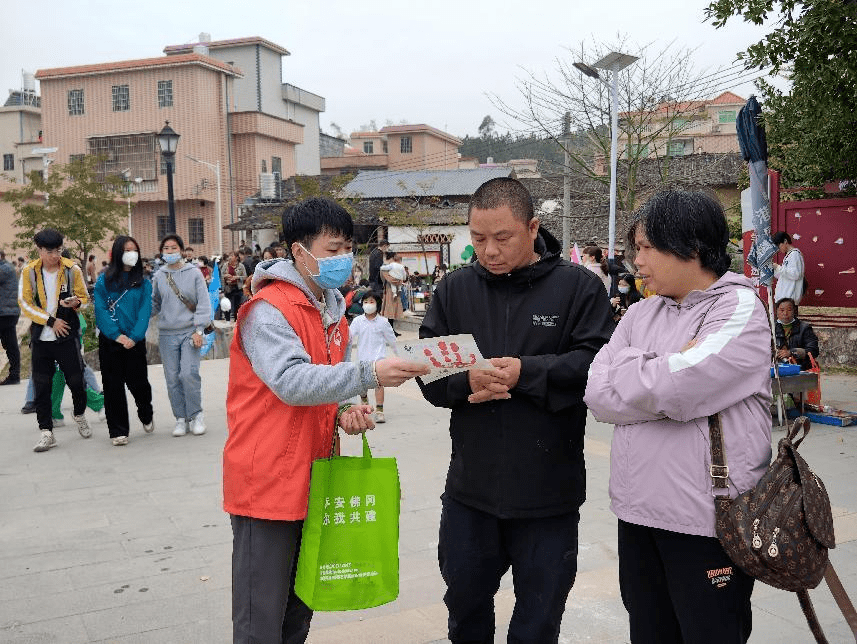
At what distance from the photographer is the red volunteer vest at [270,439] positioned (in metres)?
2.66

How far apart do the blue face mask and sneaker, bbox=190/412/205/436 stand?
19.1 ft

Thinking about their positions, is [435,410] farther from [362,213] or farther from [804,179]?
[362,213]

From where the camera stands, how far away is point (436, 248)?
106 feet

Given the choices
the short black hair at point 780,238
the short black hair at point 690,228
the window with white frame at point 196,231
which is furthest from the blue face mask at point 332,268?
the window with white frame at point 196,231

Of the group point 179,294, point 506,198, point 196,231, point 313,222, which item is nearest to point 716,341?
point 506,198

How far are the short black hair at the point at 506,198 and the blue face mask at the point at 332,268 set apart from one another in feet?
1.51

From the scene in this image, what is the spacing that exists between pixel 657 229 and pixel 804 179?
29.0 ft

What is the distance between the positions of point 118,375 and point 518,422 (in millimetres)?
5962

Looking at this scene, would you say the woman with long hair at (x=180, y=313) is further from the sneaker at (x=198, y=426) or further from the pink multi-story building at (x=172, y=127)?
the pink multi-story building at (x=172, y=127)

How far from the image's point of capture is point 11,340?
37.9ft

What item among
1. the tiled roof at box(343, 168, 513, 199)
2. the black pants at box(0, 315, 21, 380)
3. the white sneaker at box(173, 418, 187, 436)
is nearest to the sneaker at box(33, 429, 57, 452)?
the white sneaker at box(173, 418, 187, 436)

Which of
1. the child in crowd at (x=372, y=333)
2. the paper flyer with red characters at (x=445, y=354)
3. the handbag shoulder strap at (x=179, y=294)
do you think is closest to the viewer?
the paper flyer with red characters at (x=445, y=354)

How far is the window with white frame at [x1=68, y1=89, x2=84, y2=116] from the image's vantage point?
140ft

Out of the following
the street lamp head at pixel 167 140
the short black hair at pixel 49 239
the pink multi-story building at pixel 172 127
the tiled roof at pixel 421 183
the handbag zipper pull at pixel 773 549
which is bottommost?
the handbag zipper pull at pixel 773 549
